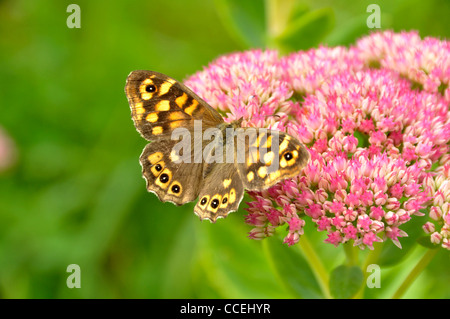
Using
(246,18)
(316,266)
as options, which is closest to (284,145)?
(316,266)

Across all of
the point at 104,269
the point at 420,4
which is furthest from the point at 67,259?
the point at 420,4

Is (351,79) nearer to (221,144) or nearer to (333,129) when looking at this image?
(333,129)

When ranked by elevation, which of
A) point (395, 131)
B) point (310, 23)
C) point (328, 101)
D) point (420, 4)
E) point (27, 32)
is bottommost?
point (395, 131)

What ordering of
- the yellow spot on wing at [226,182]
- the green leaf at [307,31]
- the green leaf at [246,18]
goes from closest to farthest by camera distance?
1. the yellow spot on wing at [226,182]
2. the green leaf at [307,31]
3. the green leaf at [246,18]

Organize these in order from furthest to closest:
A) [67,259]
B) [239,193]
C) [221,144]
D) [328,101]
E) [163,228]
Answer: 1. [163,228]
2. [67,259]
3. [328,101]
4. [221,144]
5. [239,193]

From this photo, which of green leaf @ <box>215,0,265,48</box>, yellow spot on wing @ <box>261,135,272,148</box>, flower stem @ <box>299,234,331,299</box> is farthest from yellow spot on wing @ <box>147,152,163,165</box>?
green leaf @ <box>215,0,265,48</box>

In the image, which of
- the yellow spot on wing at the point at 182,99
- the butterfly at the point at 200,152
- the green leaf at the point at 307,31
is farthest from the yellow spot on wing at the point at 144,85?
the green leaf at the point at 307,31

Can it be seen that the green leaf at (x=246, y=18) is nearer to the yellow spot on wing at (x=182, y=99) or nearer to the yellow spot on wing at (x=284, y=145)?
the yellow spot on wing at (x=182, y=99)
